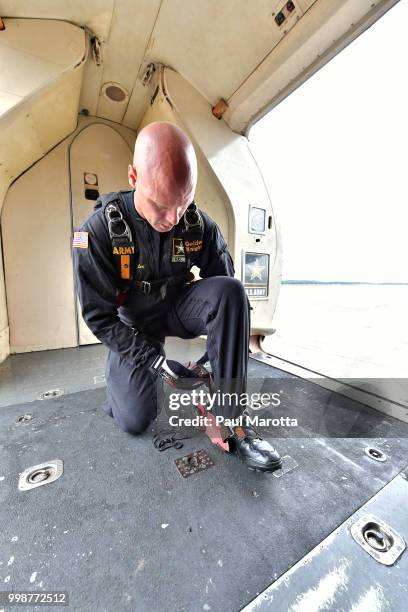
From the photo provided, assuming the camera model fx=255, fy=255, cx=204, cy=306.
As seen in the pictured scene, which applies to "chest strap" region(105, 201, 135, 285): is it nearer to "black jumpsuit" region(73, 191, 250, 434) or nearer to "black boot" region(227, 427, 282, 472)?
"black jumpsuit" region(73, 191, 250, 434)

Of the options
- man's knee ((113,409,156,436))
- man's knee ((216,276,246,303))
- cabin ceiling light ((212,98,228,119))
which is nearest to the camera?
man's knee ((216,276,246,303))

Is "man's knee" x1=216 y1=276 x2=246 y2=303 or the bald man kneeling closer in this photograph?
the bald man kneeling

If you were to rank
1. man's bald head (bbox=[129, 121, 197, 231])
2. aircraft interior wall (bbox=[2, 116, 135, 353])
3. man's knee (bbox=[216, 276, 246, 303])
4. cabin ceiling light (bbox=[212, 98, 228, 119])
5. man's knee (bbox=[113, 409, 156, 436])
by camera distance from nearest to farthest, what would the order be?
1. man's bald head (bbox=[129, 121, 197, 231])
2. man's knee (bbox=[216, 276, 246, 303])
3. man's knee (bbox=[113, 409, 156, 436])
4. cabin ceiling light (bbox=[212, 98, 228, 119])
5. aircraft interior wall (bbox=[2, 116, 135, 353])

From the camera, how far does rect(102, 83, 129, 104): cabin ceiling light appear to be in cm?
219

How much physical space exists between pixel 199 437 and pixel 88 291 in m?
0.83

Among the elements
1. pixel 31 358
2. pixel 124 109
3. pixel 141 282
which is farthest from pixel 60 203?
pixel 141 282

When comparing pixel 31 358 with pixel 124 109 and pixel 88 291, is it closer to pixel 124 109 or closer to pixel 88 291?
pixel 88 291

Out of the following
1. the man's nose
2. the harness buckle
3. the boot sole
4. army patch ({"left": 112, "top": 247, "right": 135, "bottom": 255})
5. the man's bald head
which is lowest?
the boot sole

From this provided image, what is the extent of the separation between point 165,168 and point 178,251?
398 millimetres

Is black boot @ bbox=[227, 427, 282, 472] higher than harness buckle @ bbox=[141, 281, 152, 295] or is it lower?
lower

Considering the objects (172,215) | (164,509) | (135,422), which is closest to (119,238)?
(172,215)

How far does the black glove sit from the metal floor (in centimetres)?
28

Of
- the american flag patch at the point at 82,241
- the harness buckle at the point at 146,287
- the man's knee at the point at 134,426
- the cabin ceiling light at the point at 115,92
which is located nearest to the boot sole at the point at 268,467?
the man's knee at the point at 134,426

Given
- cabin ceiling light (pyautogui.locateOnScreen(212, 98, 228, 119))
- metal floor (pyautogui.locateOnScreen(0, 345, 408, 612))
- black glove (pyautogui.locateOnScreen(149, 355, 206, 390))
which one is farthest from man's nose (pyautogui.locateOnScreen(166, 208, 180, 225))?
cabin ceiling light (pyautogui.locateOnScreen(212, 98, 228, 119))
